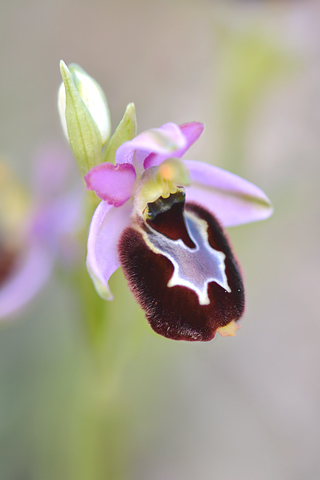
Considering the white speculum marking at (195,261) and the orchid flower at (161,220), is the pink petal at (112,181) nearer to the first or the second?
the orchid flower at (161,220)

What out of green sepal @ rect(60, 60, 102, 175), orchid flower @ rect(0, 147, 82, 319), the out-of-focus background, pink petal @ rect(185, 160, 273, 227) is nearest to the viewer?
green sepal @ rect(60, 60, 102, 175)

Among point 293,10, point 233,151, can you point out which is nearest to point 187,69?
point 293,10

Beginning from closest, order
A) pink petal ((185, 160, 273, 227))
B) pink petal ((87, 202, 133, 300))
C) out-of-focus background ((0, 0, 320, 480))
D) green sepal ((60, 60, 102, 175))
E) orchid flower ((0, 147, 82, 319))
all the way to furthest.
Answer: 1. pink petal ((87, 202, 133, 300))
2. green sepal ((60, 60, 102, 175))
3. pink petal ((185, 160, 273, 227))
4. orchid flower ((0, 147, 82, 319))
5. out-of-focus background ((0, 0, 320, 480))

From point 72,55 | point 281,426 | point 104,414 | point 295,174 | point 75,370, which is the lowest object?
point 281,426

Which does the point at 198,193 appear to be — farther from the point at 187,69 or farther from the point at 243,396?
the point at 187,69

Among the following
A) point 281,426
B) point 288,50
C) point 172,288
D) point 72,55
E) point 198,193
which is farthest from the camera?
point 72,55

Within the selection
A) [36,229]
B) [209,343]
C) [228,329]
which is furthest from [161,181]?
[209,343]

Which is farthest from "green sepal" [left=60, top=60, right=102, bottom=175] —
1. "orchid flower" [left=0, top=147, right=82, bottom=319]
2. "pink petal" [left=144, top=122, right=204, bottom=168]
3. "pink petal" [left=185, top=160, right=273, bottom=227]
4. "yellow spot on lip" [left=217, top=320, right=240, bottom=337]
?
"orchid flower" [left=0, top=147, right=82, bottom=319]

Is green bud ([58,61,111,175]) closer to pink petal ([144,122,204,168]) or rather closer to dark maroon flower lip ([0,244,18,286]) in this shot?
pink petal ([144,122,204,168])
